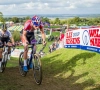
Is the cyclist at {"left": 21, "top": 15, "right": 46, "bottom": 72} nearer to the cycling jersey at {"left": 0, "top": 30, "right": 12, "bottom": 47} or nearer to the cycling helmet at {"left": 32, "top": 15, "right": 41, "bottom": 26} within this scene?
the cycling helmet at {"left": 32, "top": 15, "right": 41, "bottom": 26}

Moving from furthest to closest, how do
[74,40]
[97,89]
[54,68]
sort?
[74,40]
[54,68]
[97,89]

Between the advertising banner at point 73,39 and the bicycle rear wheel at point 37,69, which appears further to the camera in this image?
the advertising banner at point 73,39

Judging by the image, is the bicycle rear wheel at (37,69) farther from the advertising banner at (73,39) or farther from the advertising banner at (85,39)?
the advertising banner at (73,39)

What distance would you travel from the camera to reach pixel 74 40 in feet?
42.6

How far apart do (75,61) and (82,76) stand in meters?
2.06

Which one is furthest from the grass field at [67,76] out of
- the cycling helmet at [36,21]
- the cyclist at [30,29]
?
the cycling helmet at [36,21]

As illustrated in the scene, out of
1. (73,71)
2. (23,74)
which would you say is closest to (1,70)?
(23,74)

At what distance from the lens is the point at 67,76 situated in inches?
327

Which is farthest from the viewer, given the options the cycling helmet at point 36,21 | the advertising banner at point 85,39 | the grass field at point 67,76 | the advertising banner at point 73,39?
the advertising banner at point 73,39

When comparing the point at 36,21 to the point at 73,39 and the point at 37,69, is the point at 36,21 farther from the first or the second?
the point at 73,39

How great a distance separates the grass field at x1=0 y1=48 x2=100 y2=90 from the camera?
687 cm

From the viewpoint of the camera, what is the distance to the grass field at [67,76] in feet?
22.5

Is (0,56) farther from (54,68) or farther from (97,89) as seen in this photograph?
(97,89)

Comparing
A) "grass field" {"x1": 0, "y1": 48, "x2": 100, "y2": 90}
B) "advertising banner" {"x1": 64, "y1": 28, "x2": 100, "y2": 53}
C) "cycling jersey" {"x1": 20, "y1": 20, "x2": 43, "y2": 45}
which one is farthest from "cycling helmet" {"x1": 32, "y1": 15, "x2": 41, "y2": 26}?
"advertising banner" {"x1": 64, "y1": 28, "x2": 100, "y2": 53}
